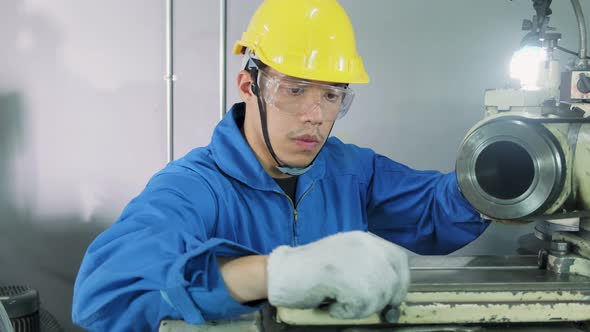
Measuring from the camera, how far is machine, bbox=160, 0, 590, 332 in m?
0.85

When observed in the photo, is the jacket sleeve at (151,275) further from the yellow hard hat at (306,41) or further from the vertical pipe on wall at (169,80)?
the vertical pipe on wall at (169,80)

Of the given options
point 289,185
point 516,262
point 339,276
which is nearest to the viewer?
point 339,276

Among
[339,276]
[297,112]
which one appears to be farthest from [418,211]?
[339,276]

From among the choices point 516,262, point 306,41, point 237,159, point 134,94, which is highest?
point 306,41

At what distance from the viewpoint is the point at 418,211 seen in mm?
1499

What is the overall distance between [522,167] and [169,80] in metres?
1.20

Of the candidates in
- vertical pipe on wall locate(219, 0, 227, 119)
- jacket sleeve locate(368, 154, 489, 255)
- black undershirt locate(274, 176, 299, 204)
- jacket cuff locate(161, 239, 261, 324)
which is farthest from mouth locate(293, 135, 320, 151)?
vertical pipe on wall locate(219, 0, 227, 119)

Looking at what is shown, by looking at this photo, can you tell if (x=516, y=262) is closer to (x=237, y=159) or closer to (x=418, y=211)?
(x=418, y=211)

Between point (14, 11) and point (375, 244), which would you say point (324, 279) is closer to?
point (375, 244)

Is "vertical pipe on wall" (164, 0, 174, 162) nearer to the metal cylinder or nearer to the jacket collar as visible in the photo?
the jacket collar

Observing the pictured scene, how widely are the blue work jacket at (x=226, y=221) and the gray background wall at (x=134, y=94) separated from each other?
0.45m

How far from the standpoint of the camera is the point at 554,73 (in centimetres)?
124

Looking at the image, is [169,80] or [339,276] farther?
[169,80]

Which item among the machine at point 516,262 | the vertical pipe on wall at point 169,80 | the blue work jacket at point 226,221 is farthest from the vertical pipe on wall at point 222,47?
the machine at point 516,262
